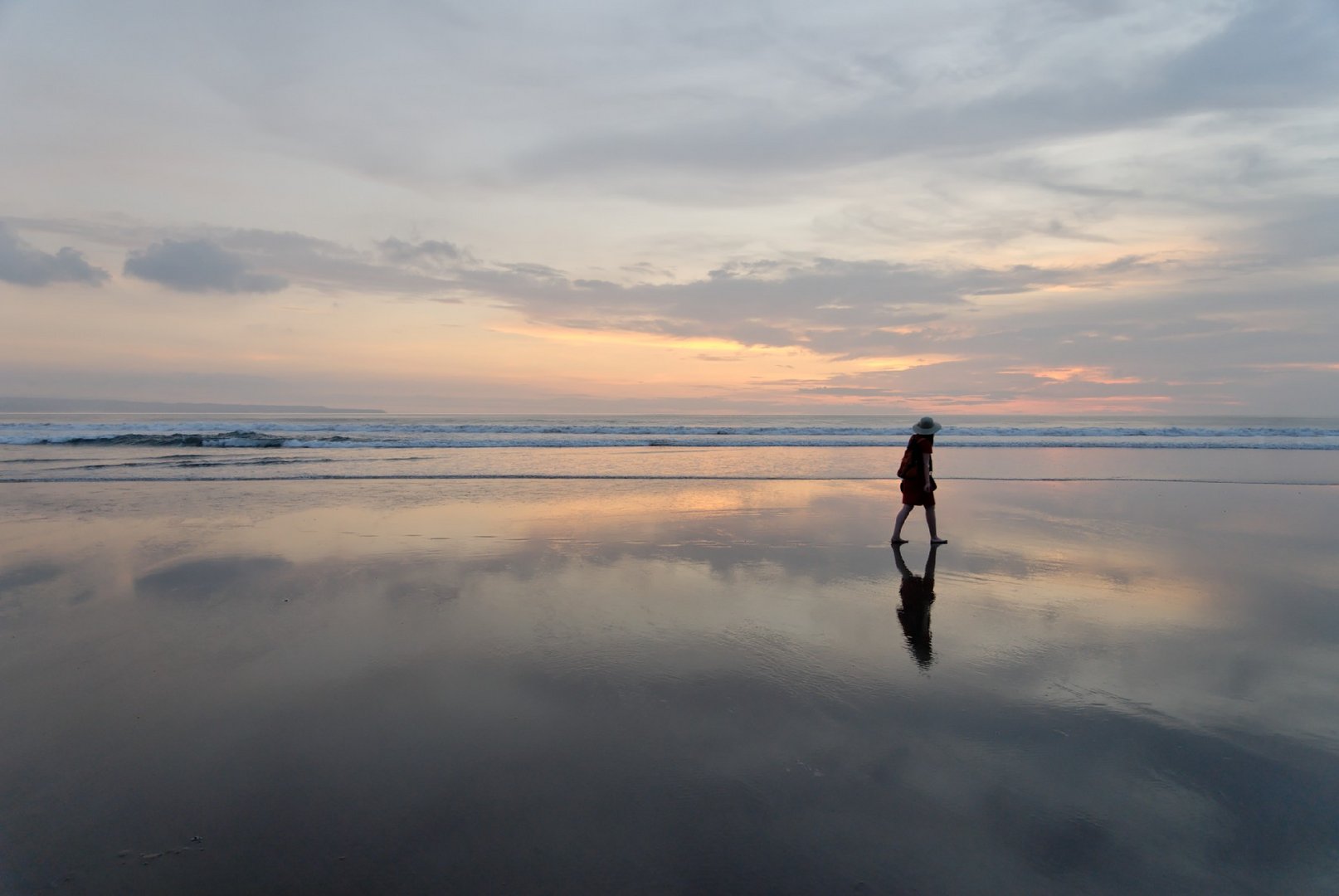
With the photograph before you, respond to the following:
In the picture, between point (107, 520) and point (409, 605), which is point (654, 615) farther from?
point (107, 520)

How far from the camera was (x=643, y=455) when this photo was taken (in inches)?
906

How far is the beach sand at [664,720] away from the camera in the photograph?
285 centimetres

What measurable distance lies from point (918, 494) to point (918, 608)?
3.11 metres

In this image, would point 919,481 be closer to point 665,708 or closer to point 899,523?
point 899,523

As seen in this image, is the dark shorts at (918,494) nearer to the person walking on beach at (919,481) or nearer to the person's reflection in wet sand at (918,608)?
the person walking on beach at (919,481)

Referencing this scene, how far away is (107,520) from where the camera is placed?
33.8 ft

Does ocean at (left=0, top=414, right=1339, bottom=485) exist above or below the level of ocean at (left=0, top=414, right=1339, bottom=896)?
above

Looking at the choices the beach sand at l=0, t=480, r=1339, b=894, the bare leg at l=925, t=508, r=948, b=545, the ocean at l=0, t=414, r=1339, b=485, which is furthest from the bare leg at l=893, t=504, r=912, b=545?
the ocean at l=0, t=414, r=1339, b=485

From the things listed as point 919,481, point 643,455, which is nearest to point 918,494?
point 919,481

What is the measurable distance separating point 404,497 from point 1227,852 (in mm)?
12100

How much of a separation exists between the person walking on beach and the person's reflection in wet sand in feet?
2.23

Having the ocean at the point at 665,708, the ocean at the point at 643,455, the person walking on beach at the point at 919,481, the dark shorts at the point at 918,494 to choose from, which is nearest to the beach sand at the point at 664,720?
the ocean at the point at 665,708

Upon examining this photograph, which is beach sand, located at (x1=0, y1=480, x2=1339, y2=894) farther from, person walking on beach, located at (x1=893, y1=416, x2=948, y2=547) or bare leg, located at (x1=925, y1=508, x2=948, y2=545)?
person walking on beach, located at (x1=893, y1=416, x2=948, y2=547)

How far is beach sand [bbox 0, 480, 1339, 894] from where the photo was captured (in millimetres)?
2850
